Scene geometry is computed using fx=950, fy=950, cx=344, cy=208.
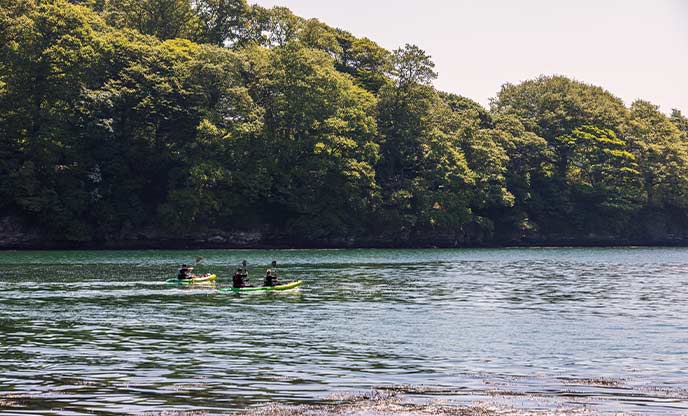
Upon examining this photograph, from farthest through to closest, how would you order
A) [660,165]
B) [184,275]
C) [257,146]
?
[660,165] → [257,146] → [184,275]

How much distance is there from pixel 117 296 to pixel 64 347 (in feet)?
66.8

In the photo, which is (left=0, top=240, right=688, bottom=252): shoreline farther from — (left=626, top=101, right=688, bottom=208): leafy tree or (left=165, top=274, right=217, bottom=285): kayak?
(left=165, top=274, right=217, bottom=285): kayak

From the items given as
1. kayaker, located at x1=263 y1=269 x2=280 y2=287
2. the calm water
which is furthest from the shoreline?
kayaker, located at x1=263 y1=269 x2=280 y2=287

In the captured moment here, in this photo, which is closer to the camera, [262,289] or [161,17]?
[262,289]

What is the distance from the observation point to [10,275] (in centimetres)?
6831

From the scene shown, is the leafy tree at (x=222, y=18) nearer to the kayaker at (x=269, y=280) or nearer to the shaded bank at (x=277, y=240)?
the shaded bank at (x=277, y=240)

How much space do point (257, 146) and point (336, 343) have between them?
9030 cm

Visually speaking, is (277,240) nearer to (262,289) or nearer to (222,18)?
(222,18)

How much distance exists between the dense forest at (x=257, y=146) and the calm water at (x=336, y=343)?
4751 cm

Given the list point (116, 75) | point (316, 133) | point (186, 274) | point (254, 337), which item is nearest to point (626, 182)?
point (316, 133)

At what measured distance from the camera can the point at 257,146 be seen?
12362 cm

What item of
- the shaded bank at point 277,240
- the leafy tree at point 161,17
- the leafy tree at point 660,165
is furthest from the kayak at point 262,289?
the leafy tree at point 660,165

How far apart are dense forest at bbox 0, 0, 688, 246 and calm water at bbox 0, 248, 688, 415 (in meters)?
47.5

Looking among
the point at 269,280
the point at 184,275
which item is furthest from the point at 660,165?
the point at 269,280
